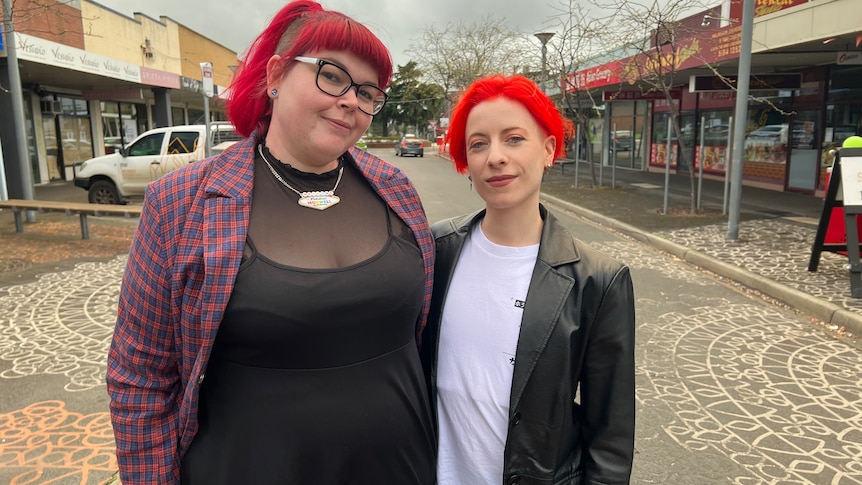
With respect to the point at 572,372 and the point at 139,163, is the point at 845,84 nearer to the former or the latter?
the point at 572,372

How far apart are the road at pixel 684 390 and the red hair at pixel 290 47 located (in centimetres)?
233

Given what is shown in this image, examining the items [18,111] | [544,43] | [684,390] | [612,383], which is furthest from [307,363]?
[544,43]

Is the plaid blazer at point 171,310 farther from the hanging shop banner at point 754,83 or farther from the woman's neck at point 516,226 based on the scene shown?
the hanging shop banner at point 754,83

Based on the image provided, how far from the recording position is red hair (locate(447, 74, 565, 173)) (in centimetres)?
165

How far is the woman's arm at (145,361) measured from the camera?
1.42 m

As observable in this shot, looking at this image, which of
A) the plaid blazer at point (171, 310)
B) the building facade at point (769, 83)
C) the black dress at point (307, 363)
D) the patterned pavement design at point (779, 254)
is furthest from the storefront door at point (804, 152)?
the plaid blazer at point (171, 310)

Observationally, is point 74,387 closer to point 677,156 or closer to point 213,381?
point 213,381

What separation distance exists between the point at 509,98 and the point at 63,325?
5.33m

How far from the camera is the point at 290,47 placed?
1.57 metres

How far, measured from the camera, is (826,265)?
734 cm

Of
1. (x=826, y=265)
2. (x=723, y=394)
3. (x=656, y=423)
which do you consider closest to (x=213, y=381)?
(x=656, y=423)

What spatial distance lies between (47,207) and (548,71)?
43.6 feet

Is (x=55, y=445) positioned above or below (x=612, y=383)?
below

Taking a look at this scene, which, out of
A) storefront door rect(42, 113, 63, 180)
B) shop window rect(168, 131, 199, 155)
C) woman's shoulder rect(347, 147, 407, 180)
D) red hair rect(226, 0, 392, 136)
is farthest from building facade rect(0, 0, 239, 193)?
woman's shoulder rect(347, 147, 407, 180)
